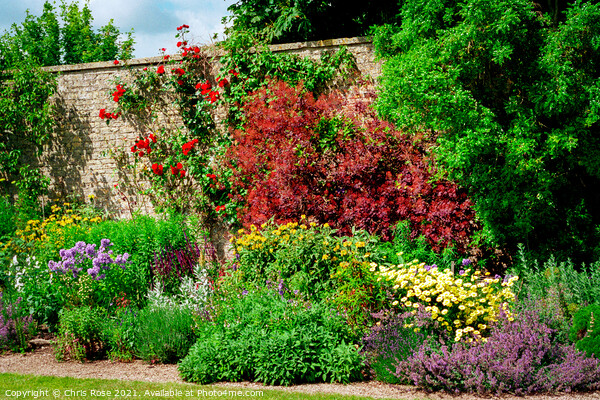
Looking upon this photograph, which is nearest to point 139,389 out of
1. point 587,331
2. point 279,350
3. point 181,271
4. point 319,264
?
point 279,350

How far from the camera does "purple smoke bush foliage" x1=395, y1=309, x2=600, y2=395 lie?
4242 millimetres

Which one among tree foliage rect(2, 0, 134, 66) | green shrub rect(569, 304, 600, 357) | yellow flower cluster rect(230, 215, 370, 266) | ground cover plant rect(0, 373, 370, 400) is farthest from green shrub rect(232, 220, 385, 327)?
tree foliage rect(2, 0, 134, 66)

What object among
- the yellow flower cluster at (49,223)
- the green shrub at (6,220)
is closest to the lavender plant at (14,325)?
the yellow flower cluster at (49,223)

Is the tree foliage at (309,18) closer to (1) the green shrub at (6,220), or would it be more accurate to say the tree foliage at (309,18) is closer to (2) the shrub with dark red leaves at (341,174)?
(2) the shrub with dark red leaves at (341,174)

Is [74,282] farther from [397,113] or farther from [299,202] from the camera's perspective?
[397,113]

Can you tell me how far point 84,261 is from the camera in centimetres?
637

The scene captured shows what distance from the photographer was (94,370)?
514 centimetres

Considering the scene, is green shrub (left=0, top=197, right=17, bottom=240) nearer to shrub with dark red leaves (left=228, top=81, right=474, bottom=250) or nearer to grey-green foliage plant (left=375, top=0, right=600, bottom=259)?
shrub with dark red leaves (left=228, top=81, right=474, bottom=250)

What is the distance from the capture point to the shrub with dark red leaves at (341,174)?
263 inches

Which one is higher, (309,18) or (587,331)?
(309,18)

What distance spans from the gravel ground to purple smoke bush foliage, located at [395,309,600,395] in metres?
0.09

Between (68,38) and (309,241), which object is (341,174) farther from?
(68,38)

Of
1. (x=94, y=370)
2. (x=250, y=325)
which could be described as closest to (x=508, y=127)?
(x=250, y=325)

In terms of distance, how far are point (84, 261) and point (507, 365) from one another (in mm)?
4898
